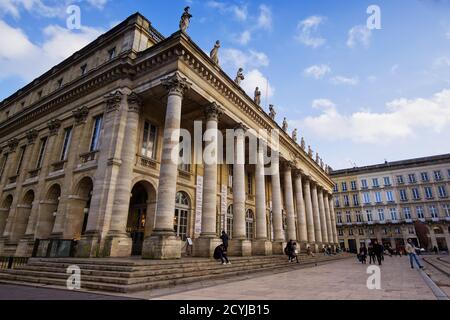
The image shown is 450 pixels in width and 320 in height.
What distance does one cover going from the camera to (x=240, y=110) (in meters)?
18.5

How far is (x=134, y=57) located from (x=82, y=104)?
16.6ft

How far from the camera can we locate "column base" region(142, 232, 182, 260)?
10.5m

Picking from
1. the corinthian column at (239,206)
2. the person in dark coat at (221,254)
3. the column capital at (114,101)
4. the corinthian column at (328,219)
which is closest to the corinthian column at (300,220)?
the corinthian column at (328,219)

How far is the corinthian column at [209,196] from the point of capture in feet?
43.4

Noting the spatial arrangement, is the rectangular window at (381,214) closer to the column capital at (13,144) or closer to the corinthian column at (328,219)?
the corinthian column at (328,219)

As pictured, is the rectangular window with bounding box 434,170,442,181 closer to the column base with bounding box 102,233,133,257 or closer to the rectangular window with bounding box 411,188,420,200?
the rectangular window with bounding box 411,188,420,200

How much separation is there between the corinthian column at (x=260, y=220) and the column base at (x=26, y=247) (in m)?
13.8

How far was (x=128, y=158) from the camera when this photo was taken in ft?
44.6

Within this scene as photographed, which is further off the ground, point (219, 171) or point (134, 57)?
point (134, 57)

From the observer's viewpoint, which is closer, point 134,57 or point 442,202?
point 134,57

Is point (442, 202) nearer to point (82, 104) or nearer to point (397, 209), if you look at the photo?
point (397, 209)

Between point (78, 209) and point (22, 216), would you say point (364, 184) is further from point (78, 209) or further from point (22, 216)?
point (22, 216)

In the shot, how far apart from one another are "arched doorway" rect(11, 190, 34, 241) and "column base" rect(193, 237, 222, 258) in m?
13.3
